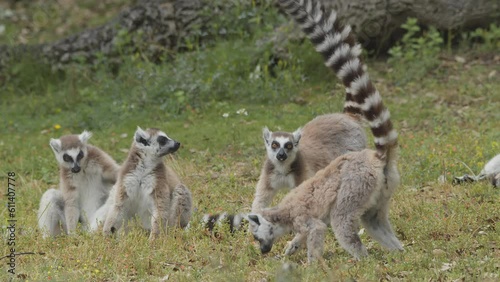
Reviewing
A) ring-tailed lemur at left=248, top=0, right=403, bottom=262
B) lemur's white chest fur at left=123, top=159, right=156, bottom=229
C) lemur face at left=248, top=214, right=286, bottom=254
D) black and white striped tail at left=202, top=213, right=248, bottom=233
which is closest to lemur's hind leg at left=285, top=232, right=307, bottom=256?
ring-tailed lemur at left=248, top=0, right=403, bottom=262

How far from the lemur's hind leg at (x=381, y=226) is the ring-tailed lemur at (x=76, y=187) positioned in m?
2.89

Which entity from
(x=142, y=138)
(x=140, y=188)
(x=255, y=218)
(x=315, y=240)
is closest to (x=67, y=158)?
(x=142, y=138)

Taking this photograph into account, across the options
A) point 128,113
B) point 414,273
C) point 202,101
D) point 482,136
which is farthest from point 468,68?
point 414,273

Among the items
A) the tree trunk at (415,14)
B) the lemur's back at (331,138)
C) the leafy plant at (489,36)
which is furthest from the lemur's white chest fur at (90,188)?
the leafy plant at (489,36)

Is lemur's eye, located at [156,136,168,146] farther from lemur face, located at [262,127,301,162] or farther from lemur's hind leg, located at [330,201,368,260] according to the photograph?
lemur's hind leg, located at [330,201,368,260]

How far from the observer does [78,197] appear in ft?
26.5

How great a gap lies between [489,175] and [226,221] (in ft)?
9.03

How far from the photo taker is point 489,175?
26.7 feet

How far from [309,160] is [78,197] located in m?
2.30

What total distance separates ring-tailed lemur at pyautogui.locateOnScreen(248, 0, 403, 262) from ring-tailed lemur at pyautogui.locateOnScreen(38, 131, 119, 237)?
2.23 metres

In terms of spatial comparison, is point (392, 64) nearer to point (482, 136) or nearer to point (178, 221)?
point (482, 136)

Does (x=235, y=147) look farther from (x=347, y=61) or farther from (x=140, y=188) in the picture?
(x=347, y=61)

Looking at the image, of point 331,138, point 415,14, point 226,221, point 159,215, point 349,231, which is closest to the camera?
point 349,231

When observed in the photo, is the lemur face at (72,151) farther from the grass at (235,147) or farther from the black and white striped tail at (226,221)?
the black and white striped tail at (226,221)
